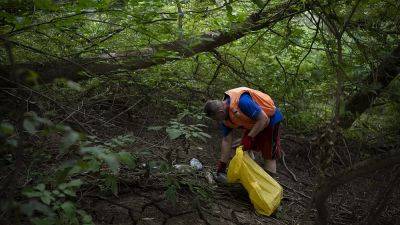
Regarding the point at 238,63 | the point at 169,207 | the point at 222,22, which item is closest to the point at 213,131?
the point at 238,63

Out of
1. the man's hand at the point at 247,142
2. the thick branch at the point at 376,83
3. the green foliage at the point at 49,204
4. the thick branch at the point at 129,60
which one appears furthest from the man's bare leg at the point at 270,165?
the green foliage at the point at 49,204

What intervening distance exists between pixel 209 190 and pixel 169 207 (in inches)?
20.7

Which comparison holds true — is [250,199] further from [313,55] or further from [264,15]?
[313,55]

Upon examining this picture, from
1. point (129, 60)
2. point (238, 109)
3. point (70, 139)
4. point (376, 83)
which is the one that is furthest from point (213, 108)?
point (70, 139)

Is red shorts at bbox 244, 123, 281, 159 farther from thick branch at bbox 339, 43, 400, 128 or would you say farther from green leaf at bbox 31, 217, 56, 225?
green leaf at bbox 31, 217, 56, 225

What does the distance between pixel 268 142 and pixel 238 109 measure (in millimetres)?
724

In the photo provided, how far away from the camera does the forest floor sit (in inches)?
142

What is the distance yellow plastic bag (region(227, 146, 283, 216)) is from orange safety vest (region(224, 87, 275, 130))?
38 centimetres

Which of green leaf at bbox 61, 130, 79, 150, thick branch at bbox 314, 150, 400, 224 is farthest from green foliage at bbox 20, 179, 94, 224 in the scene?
thick branch at bbox 314, 150, 400, 224

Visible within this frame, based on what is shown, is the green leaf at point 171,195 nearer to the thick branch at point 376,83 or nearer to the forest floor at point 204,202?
the forest floor at point 204,202

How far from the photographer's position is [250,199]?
4.28 m

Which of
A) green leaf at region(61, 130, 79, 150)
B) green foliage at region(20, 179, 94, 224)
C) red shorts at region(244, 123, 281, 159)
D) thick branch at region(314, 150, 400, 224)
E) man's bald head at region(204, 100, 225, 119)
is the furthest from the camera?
red shorts at region(244, 123, 281, 159)

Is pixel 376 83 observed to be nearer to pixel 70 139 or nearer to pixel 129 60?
pixel 70 139

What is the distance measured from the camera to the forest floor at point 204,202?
3.60 metres
